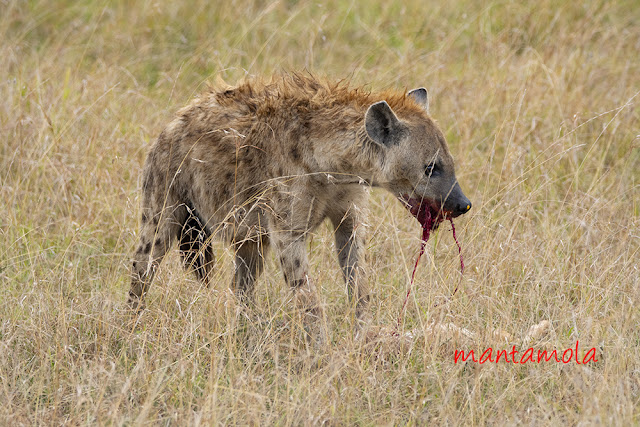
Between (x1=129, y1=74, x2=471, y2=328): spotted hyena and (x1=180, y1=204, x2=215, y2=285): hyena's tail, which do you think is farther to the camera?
(x1=180, y1=204, x2=215, y2=285): hyena's tail

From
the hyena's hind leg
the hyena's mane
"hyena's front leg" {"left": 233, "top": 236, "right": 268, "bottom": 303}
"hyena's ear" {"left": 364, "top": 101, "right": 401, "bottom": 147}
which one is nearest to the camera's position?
"hyena's ear" {"left": 364, "top": 101, "right": 401, "bottom": 147}

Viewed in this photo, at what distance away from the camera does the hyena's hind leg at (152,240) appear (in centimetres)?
388

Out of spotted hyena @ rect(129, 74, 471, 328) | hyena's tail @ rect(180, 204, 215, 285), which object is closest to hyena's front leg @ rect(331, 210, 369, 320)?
spotted hyena @ rect(129, 74, 471, 328)

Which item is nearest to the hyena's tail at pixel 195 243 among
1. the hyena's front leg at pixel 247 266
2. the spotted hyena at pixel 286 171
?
the spotted hyena at pixel 286 171

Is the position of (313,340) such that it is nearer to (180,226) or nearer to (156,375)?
(156,375)

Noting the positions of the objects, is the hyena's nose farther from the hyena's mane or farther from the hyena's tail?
the hyena's tail

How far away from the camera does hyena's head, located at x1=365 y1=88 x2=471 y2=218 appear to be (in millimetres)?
3490

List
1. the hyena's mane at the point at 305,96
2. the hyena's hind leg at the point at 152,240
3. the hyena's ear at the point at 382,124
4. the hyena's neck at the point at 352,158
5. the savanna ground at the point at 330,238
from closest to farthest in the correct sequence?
the savanna ground at the point at 330,238
the hyena's ear at the point at 382,124
the hyena's neck at the point at 352,158
the hyena's mane at the point at 305,96
the hyena's hind leg at the point at 152,240

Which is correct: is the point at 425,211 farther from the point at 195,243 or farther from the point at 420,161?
the point at 195,243

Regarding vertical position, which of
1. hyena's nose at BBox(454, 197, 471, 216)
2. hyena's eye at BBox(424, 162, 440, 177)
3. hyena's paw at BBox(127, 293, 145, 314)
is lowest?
hyena's paw at BBox(127, 293, 145, 314)

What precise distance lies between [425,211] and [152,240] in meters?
1.30

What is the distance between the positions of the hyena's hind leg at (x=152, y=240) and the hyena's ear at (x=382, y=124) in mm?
1050

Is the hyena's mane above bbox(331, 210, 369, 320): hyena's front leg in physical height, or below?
above

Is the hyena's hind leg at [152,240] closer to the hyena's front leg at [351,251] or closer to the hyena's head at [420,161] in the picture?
the hyena's front leg at [351,251]
